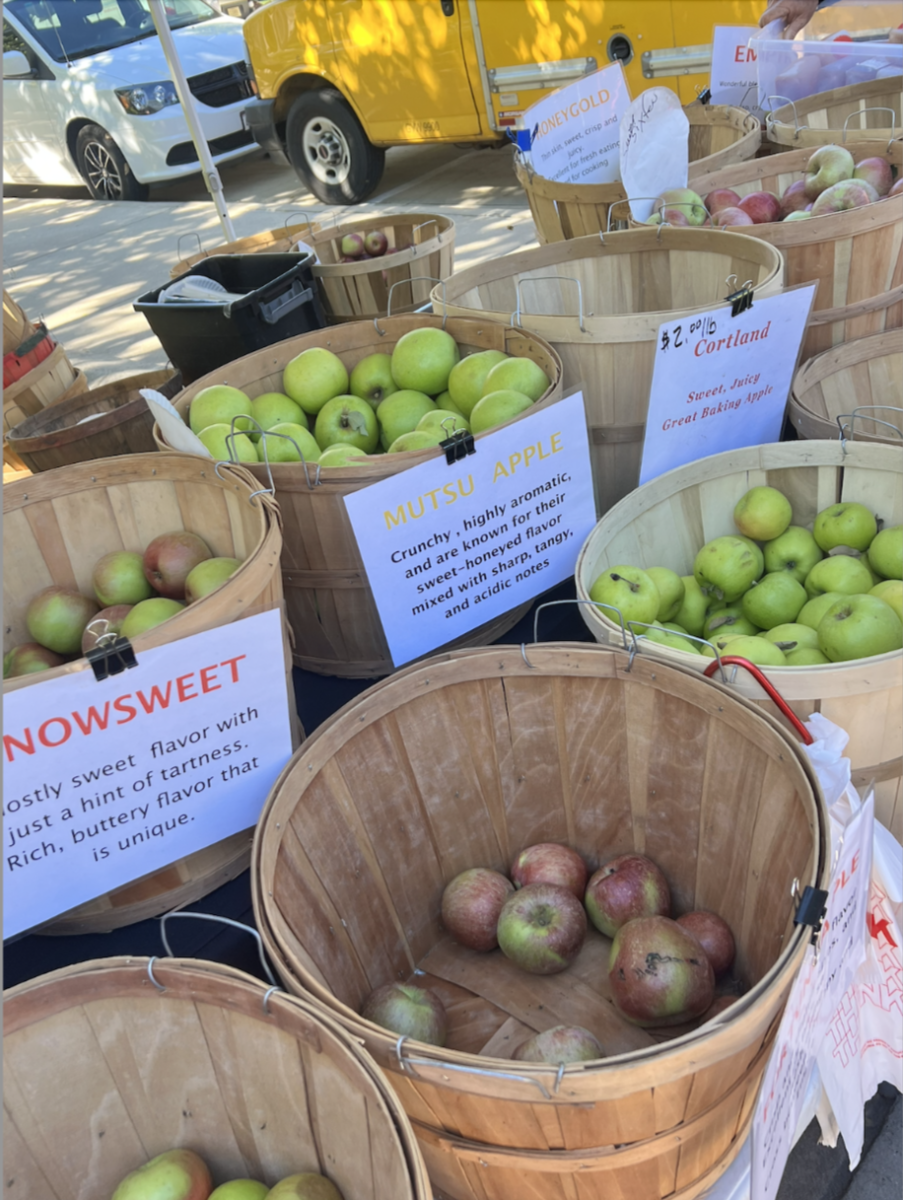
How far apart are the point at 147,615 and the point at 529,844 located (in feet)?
2.39

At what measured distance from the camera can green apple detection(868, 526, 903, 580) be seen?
1684 mm

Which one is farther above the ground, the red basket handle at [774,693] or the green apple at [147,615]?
the green apple at [147,615]

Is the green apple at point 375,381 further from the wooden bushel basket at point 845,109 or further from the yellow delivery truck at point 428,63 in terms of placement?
the yellow delivery truck at point 428,63

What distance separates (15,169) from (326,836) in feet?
36.0

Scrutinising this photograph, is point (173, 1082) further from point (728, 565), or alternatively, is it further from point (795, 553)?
point (795, 553)

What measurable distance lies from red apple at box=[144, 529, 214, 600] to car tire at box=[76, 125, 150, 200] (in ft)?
27.4

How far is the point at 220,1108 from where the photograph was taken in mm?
1114

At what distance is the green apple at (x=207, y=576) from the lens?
1517 millimetres

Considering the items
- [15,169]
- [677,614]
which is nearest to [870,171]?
[677,614]

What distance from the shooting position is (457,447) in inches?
59.3

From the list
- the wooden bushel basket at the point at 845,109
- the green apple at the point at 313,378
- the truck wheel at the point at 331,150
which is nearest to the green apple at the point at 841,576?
the green apple at the point at 313,378

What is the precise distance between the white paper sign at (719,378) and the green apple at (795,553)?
0.24 m

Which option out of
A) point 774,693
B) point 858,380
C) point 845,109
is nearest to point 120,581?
point 774,693

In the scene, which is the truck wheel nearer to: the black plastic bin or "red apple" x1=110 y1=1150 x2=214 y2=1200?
the black plastic bin
